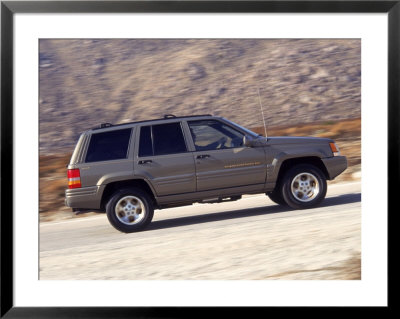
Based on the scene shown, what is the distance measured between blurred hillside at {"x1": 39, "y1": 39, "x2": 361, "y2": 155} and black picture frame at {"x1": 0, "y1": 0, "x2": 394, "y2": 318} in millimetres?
9998

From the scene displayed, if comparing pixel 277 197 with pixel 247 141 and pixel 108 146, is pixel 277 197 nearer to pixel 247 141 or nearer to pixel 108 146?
pixel 247 141

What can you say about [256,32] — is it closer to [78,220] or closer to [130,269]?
[130,269]

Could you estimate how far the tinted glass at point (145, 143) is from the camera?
996 cm

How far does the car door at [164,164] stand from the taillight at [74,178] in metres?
0.93

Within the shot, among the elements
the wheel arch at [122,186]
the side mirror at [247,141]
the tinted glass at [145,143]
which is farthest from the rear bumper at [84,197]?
the side mirror at [247,141]

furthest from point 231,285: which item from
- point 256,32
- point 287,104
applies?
point 287,104

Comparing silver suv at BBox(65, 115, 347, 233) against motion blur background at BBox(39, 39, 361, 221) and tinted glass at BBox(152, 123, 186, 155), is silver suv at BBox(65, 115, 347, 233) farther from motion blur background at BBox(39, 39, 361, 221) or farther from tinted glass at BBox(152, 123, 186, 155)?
motion blur background at BBox(39, 39, 361, 221)

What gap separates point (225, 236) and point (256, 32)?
3.18m

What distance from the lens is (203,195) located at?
10008 mm

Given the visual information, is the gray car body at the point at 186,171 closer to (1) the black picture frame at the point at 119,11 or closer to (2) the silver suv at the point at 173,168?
(2) the silver suv at the point at 173,168

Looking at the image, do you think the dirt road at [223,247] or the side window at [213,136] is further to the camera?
the side window at [213,136]

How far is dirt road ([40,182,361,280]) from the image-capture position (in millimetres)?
8117

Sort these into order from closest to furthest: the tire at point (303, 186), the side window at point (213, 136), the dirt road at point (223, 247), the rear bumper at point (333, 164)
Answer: the dirt road at point (223, 247) < the side window at point (213, 136) < the tire at point (303, 186) < the rear bumper at point (333, 164)

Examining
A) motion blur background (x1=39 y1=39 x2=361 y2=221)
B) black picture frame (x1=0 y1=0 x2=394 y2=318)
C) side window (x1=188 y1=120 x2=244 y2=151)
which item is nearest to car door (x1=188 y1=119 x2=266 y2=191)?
side window (x1=188 y1=120 x2=244 y2=151)
